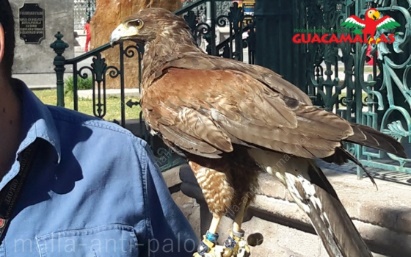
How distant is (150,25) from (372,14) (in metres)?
1.48

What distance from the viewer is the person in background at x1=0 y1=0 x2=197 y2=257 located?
6.89ft

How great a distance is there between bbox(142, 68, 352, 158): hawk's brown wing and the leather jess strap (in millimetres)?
2034

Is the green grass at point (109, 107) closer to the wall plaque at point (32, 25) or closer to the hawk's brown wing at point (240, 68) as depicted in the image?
the wall plaque at point (32, 25)

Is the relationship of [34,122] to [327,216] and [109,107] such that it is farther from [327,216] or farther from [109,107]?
[109,107]

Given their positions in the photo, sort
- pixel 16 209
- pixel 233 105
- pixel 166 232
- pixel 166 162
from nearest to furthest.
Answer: pixel 16 209 → pixel 166 232 → pixel 233 105 → pixel 166 162

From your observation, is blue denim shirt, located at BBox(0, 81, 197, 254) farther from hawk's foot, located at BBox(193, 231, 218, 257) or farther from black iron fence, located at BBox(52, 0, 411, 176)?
black iron fence, located at BBox(52, 0, 411, 176)

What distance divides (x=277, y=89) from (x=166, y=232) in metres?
2.03

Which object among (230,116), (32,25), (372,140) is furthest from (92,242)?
(32,25)

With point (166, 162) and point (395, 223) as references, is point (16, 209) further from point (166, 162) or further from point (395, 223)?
point (166, 162)

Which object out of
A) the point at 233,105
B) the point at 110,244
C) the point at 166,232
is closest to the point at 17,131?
the point at 110,244

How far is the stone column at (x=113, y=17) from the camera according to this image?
1543cm

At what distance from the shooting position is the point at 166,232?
2.39 m

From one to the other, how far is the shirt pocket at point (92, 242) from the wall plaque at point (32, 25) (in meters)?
20.4

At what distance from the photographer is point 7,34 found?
6.98ft
